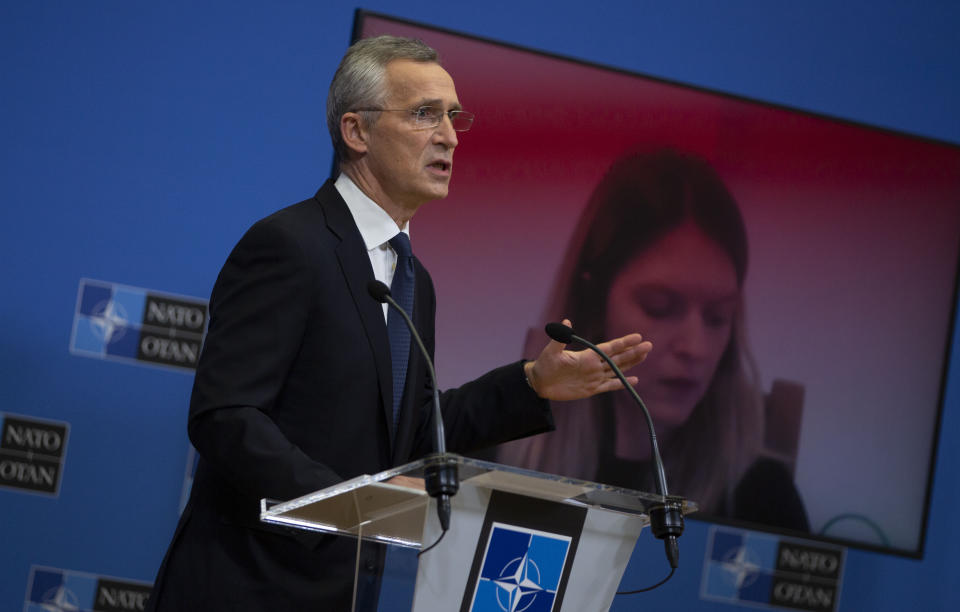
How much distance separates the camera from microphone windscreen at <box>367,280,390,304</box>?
157 cm

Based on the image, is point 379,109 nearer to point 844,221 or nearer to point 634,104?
point 634,104

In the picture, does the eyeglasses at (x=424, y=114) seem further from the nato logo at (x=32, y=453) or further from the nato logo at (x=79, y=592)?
the nato logo at (x=79, y=592)

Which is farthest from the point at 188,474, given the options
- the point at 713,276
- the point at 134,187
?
the point at 713,276

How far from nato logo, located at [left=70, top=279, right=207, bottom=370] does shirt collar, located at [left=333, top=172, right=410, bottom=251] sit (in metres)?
0.97

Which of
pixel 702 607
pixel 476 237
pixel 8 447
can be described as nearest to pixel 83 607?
pixel 8 447

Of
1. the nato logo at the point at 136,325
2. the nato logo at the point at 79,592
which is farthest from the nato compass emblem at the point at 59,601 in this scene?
the nato logo at the point at 136,325

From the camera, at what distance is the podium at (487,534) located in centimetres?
119

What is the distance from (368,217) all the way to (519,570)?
854 mm

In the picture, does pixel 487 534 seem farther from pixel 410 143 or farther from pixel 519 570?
pixel 410 143

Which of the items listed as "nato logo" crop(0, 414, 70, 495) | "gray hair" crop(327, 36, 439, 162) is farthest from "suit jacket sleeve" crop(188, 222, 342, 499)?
"nato logo" crop(0, 414, 70, 495)

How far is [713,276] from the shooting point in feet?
10.3

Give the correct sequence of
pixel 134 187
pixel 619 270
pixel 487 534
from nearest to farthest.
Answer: pixel 487 534
pixel 134 187
pixel 619 270

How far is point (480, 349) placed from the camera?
2.95m

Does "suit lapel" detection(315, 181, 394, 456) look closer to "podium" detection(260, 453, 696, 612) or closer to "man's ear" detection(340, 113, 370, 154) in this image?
"man's ear" detection(340, 113, 370, 154)
